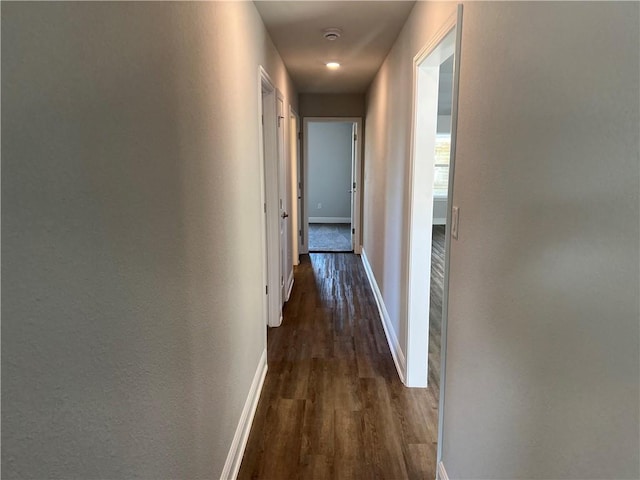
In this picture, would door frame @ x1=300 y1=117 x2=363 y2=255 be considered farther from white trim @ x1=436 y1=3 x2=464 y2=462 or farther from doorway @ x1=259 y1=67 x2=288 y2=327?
white trim @ x1=436 y1=3 x2=464 y2=462

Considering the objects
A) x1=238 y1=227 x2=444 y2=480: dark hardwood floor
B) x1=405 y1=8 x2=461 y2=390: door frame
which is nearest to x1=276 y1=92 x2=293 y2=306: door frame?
x1=238 y1=227 x2=444 y2=480: dark hardwood floor

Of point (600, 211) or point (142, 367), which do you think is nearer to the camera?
point (600, 211)

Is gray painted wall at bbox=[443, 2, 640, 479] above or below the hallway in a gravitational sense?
above

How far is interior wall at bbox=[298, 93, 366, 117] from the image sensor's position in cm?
613

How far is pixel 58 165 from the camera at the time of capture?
71cm

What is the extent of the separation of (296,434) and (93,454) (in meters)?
1.65

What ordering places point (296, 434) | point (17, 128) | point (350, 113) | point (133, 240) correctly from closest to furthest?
point (17, 128) → point (133, 240) → point (296, 434) → point (350, 113)

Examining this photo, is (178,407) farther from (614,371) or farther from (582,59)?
(582,59)

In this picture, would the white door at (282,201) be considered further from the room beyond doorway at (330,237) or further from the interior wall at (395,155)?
the room beyond doorway at (330,237)

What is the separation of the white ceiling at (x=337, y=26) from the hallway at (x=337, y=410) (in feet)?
7.64

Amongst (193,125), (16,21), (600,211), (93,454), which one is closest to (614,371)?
(600,211)

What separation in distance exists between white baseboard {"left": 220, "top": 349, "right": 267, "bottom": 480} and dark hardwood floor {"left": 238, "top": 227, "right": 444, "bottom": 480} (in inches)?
1.6

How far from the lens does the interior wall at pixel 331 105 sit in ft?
20.1

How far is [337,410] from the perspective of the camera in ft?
8.31
